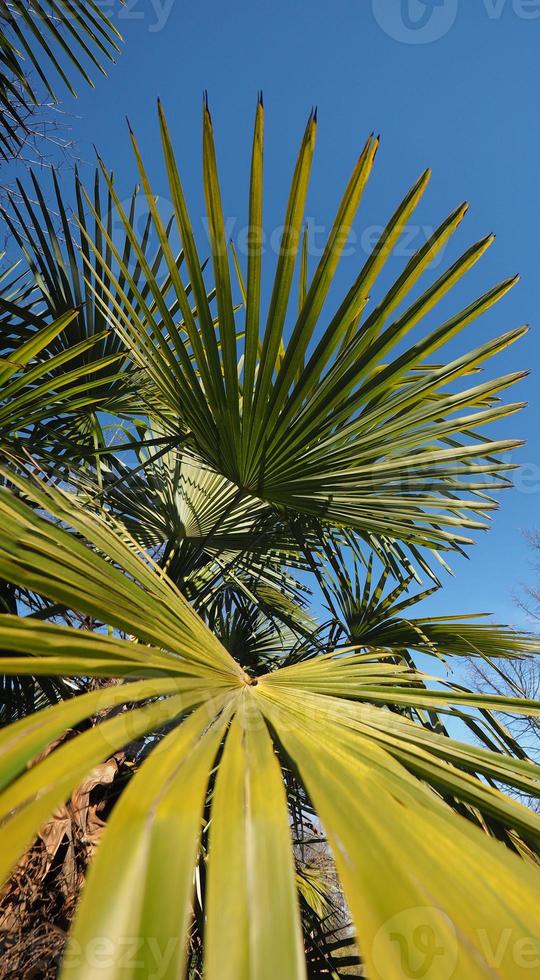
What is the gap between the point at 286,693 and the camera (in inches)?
35.8

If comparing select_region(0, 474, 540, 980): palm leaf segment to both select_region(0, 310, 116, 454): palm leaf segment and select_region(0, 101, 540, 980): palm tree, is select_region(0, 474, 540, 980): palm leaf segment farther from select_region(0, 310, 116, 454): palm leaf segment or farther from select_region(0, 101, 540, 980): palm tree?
select_region(0, 310, 116, 454): palm leaf segment

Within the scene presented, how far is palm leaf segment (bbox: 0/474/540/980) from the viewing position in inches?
12.0

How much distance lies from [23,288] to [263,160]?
7.83 feet

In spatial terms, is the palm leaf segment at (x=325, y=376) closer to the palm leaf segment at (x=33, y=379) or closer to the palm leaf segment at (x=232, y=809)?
the palm leaf segment at (x=33, y=379)

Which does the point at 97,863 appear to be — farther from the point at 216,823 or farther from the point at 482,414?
the point at 482,414

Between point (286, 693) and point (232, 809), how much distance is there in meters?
0.50

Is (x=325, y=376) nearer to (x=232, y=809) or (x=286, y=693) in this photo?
(x=286, y=693)

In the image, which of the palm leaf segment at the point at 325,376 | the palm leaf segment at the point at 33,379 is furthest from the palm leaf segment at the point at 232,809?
the palm leaf segment at the point at 325,376

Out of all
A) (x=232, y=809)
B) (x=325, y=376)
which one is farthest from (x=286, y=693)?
(x=325, y=376)

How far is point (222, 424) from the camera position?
1.50 meters

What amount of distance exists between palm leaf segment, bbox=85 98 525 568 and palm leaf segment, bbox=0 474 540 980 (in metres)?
0.73

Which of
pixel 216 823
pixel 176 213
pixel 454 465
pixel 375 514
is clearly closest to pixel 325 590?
pixel 375 514

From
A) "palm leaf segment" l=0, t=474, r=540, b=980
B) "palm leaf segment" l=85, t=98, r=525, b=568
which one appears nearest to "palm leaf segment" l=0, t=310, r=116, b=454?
"palm leaf segment" l=85, t=98, r=525, b=568

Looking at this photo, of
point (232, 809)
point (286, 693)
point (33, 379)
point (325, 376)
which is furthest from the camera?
point (325, 376)
